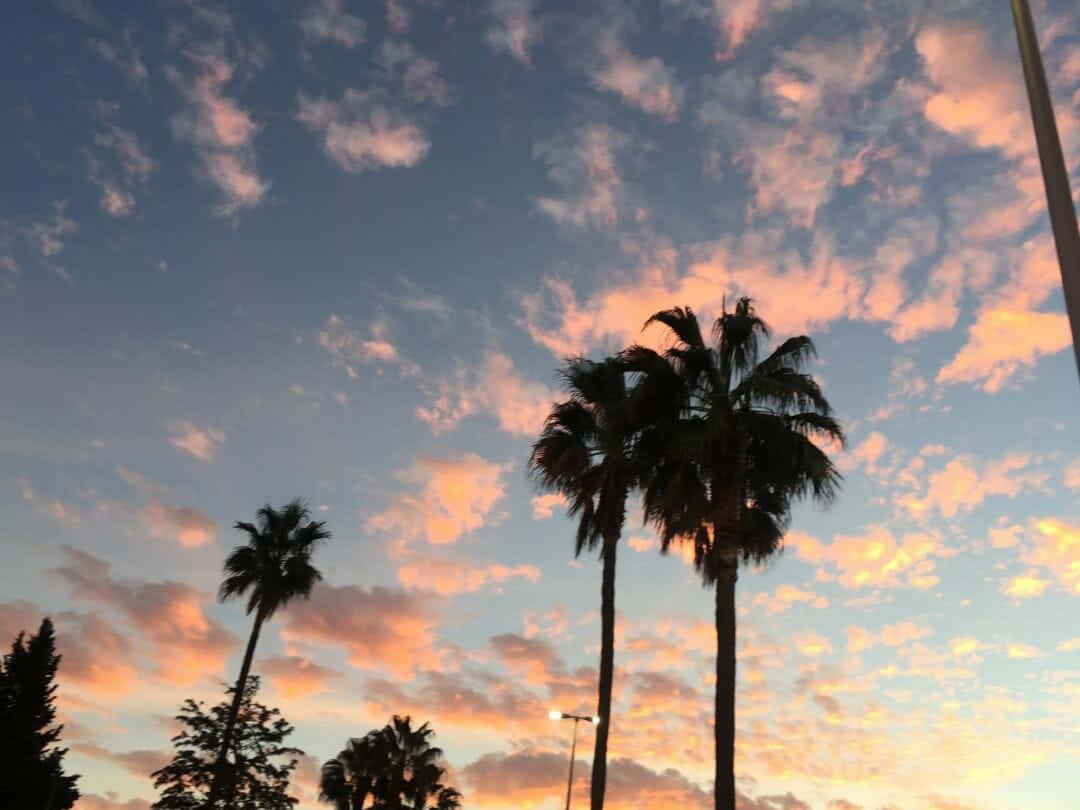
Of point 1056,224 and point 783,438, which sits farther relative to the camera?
point 783,438

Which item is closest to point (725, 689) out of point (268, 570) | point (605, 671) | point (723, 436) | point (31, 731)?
point (723, 436)

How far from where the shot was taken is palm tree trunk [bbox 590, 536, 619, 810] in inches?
1026

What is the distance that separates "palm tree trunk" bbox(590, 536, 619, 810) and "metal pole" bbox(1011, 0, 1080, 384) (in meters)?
21.2

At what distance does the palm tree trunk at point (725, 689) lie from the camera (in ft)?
54.8

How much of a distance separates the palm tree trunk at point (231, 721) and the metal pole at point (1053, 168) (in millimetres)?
46359

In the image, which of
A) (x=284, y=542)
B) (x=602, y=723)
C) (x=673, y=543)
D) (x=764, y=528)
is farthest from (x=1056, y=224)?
(x=284, y=542)

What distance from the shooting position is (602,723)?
86.2ft

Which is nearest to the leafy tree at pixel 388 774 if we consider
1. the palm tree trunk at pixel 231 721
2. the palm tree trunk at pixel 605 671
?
the palm tree trunk at pixel 231 721

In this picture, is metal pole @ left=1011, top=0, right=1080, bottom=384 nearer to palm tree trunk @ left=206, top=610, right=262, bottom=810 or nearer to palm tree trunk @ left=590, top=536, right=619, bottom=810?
palm tree trunk @ left=590, top=536, right=619, bottom=810

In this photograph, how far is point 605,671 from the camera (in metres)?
27.2

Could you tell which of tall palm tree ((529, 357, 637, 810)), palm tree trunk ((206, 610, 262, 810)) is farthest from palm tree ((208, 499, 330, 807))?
tall palm tree ((529, 357, 637, 810))

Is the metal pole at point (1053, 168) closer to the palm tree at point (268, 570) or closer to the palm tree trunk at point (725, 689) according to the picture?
the palm tree trunk at point (725, 689)

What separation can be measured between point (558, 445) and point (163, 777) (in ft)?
113

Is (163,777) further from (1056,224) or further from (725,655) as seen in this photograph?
(1056,224)
